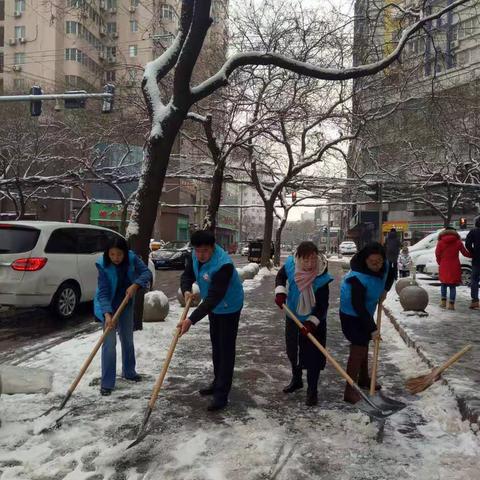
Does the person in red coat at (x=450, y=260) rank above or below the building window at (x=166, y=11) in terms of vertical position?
below

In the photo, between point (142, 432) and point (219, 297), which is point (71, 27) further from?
point (142, 432)

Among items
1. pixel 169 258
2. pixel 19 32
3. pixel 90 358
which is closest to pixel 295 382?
pixel 90 358

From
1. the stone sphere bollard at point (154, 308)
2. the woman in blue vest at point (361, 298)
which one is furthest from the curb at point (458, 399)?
the stone sphere bollard at point (154, 308)

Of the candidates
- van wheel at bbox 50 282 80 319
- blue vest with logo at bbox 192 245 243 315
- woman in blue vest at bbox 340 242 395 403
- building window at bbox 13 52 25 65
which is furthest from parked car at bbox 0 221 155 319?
building window at bbox 13 52 25 65

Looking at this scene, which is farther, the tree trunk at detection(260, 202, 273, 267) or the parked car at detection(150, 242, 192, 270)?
the tree trunk at detection(260, 202, 273, 267)

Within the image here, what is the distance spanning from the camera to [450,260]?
9539 millimetres

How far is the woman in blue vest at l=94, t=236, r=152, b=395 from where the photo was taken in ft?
15.4

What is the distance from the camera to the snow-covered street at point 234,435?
128 inches

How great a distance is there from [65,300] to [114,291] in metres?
4.38

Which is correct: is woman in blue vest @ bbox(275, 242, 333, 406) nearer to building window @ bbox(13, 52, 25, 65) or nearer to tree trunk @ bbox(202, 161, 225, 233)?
tree trunk @ bbox(202, 161, 225, 233)

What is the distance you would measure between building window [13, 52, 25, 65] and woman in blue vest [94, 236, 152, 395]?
46406 millimetres

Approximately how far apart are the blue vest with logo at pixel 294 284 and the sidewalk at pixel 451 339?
1.55 meters

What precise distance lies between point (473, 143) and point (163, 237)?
36.3 metres

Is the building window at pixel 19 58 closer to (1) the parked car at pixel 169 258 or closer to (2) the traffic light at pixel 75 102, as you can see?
(1) the parked car at pixel 169 258
